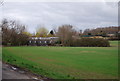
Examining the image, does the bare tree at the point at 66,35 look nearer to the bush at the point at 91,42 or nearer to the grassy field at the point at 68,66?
the bush at the point at 91,42

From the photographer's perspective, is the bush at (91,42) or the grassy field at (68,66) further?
the bush at (91,42)

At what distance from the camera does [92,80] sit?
8.95 m

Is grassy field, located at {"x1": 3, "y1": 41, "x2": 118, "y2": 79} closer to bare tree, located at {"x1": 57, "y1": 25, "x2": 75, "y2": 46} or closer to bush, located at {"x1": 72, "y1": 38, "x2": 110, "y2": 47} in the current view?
bush, located at {"x1": 72, "y1": 38, "x2": 110, "y2": 47}

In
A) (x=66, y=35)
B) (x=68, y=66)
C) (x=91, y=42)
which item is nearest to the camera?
(x=68, y=66)

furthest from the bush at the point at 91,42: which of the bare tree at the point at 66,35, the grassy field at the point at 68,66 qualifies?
the grassy field at the point at 68,66

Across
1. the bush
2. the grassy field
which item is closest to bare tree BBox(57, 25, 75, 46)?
the bush

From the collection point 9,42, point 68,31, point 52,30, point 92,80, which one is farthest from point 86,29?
point 92,80

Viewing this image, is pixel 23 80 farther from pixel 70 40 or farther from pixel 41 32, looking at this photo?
pixel 41 32

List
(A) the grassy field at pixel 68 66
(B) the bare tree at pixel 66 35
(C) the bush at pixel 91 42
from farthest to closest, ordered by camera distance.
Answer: (B) the bare tree at pixel 66 35 < (C) the bush at pixel 91 42 < (A) the grassy field at pixel 68 66

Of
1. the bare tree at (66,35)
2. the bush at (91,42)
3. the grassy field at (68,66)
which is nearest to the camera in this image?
the grassy field at (68,66)

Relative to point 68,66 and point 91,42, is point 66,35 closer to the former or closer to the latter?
point 91,42

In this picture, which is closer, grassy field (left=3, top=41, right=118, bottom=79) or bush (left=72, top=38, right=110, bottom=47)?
grassy field (left=3, top=41, right=118, bottom=79)

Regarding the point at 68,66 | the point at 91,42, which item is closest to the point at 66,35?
the point at 91,42

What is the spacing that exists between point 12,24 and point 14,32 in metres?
4.83
